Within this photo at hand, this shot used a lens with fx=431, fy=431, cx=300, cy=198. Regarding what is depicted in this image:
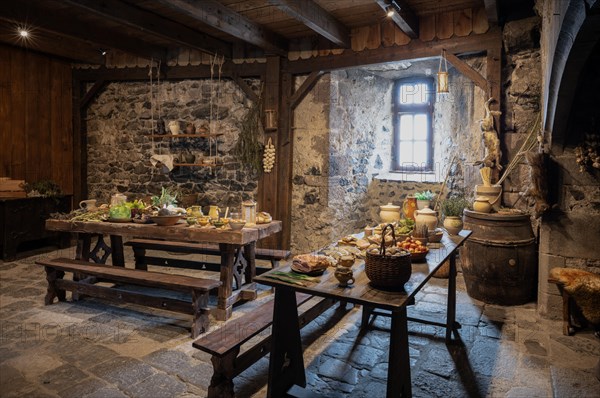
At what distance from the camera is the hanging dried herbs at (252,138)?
628 centimetres

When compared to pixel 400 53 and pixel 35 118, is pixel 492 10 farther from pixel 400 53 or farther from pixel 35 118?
pixel 35 118

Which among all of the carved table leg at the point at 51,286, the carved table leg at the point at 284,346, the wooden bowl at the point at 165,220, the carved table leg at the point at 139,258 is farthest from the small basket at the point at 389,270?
the carved table leg at the point at 139,258

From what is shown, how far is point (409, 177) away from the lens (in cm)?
663

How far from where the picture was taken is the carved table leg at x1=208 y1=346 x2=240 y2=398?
8.14 ft

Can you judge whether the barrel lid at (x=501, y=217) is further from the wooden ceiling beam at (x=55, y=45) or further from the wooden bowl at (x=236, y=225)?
the wooden ceiling beam at (x=55, y=45)

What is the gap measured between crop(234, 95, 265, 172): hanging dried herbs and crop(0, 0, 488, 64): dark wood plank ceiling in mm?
888

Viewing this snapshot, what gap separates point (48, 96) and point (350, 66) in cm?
512

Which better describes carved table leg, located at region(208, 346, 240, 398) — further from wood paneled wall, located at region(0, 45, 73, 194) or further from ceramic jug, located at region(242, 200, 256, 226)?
wood paneled wall, located at region(0, 45, 73, 194)

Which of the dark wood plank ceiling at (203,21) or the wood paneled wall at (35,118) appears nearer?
the dark wood plank ceiling at (203,21)

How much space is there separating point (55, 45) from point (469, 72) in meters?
6.15

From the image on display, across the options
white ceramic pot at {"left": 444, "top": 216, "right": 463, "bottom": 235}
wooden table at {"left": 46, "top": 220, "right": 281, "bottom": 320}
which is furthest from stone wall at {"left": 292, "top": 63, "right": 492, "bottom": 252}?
white ceramic pot at {"left": 444, "top": 216, "right": 463, "bottom": 235}

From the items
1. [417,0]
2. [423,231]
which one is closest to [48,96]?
[417,0]

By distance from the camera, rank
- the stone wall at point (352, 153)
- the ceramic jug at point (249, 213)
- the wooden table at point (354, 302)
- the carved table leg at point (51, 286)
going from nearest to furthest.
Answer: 1. the wooden table at point (354, 302)
2. the ceramic jug at point (249, 213)
3. the carved table leg at point (51, 286)
4. the stone wall at point (352, 153)

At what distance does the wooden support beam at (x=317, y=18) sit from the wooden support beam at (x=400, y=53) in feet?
0.77
